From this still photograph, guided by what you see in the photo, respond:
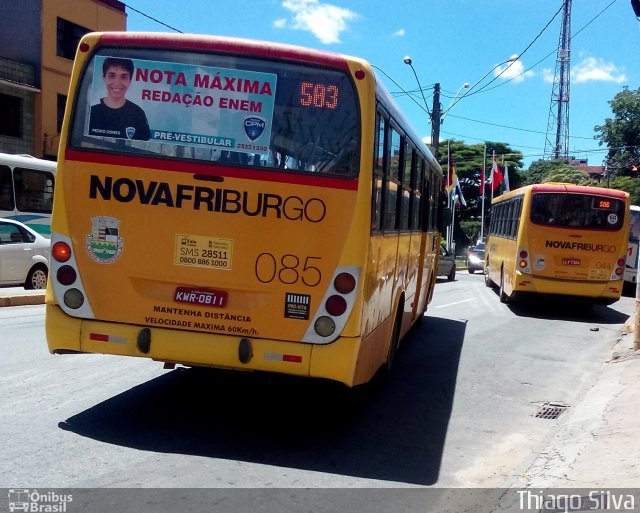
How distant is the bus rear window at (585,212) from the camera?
16500 millimetres

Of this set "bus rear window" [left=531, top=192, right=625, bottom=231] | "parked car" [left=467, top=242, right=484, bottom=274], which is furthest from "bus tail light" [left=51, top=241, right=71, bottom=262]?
"parked car" [left=467, top=242, right=484, bottom=274]

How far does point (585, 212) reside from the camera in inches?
651

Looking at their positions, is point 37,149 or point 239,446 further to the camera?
point 37,149

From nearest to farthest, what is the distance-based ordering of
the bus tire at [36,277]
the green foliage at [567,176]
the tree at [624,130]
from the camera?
1. the bus tire at [36,277]
2. the green foliage at [567,176]
3. the tree at [624,130]

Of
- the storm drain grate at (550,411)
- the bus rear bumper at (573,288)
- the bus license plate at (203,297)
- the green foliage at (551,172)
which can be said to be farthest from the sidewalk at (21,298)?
the green foliage at (551,172)

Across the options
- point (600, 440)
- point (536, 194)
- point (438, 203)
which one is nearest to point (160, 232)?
point (600, 440)

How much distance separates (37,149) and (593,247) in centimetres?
2064

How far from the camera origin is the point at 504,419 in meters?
7.67

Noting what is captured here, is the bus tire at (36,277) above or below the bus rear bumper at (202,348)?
below

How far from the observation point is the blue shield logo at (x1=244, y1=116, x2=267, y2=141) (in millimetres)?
5887

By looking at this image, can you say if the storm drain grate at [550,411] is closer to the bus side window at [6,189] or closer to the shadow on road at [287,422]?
the shadow on road at [287,422]

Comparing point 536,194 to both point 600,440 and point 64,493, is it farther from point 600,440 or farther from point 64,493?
point 64,493

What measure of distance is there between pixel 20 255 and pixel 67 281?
1034cm

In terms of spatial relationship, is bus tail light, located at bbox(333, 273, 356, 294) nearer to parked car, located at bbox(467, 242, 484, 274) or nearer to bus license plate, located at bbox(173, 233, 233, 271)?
bus license plate, located at bbox(173, 233, 233, 271)
